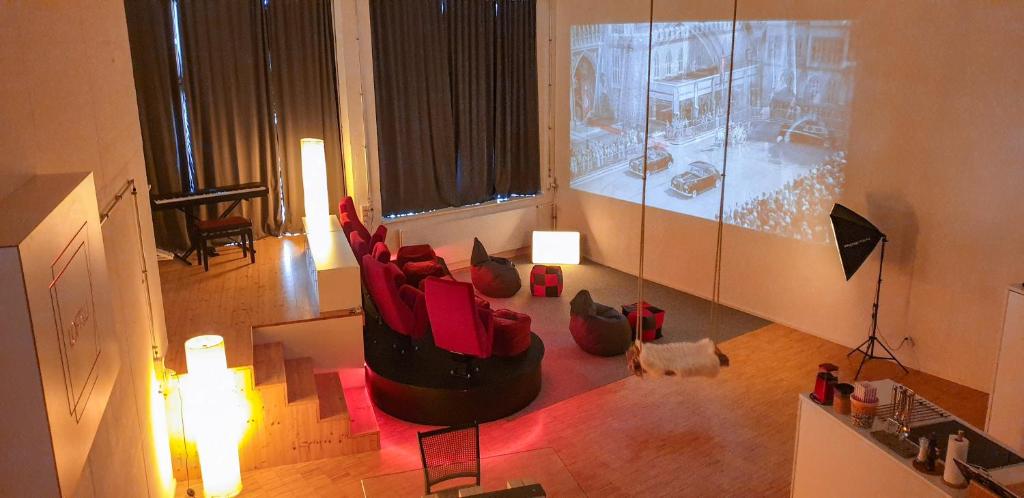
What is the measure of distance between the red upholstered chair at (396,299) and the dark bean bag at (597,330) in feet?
4.99

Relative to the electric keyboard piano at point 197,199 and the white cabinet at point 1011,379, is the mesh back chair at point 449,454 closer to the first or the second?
the white cabinet at point 1011,379

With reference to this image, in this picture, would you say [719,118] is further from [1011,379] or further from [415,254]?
[1011,379]

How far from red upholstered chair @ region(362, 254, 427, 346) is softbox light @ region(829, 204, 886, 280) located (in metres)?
3.42

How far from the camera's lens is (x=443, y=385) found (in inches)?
231

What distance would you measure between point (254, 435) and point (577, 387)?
8.37 feet

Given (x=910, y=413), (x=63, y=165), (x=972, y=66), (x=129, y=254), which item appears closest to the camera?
(x=63, y=165)

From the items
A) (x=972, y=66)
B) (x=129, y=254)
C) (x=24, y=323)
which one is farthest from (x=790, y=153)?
(x=24, y=323)

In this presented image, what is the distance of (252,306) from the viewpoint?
21.2 feet

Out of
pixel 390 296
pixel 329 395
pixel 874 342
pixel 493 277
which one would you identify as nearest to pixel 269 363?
pixel 329 395

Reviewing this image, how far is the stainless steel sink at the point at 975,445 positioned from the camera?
351cm

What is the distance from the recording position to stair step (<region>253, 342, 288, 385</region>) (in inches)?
216

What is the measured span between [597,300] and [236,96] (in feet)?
13.9

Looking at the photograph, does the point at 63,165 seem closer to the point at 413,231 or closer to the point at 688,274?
the point at 413,231

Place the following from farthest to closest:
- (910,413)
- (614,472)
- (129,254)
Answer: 1. (614,472)
2. (129,254)
3. (910,413)
